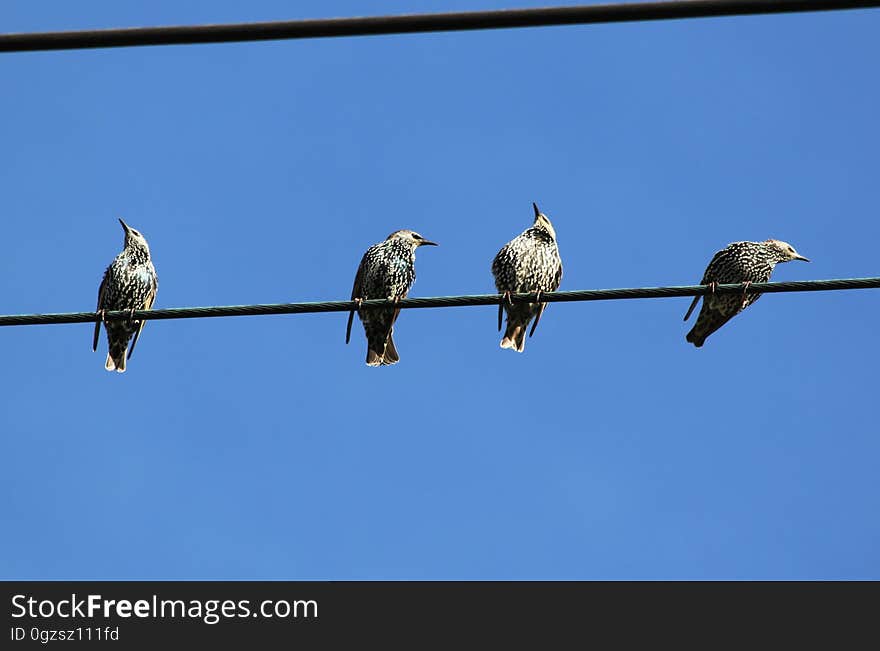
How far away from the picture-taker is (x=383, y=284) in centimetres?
1030

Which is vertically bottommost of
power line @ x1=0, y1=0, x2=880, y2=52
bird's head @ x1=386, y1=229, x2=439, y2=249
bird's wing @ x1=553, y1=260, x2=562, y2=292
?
power line @ x1=0, y1=0, x2=880, y2=52

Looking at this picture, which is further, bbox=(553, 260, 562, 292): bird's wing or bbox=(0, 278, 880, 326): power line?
bbox=(553, 260, 562, 292): bird's wing

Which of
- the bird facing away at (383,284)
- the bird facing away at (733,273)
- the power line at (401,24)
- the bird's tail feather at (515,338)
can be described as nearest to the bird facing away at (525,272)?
the bird's tail feather at (515,338)

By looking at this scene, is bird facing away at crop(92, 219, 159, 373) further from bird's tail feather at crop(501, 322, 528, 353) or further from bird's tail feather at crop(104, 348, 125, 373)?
bird's tail feather at crop(501, 322, 528, 353)

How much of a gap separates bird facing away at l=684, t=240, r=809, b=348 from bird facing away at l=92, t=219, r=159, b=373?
3.90 m

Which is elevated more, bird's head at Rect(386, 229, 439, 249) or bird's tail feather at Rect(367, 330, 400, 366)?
bird's head at Rect(386, 229, 439, 249)

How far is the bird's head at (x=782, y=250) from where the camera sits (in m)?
10.2

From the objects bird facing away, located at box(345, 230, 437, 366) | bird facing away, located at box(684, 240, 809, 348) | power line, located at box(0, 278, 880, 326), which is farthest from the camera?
bird facing away, located at box(345, 230, 437, 366)

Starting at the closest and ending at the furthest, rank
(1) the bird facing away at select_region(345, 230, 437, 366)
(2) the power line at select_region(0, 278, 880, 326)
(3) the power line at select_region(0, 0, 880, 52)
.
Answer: (3) the power line at select_region(0, 0, 880, 52) → (2) the power line at select_region(0, 278, 880, 326) → (1) the bird facing away at select_region(345, 230, 437, 366)

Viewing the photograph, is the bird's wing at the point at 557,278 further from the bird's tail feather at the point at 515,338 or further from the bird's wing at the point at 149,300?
the bird's wing at the point at 149,300

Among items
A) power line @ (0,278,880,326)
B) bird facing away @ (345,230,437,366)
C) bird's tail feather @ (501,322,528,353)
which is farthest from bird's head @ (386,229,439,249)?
power line @ (0,278,880,326)

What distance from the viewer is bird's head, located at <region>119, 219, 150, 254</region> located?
1041cm

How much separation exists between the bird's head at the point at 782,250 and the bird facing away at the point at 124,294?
14.8ft

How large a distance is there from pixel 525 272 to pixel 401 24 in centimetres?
636
